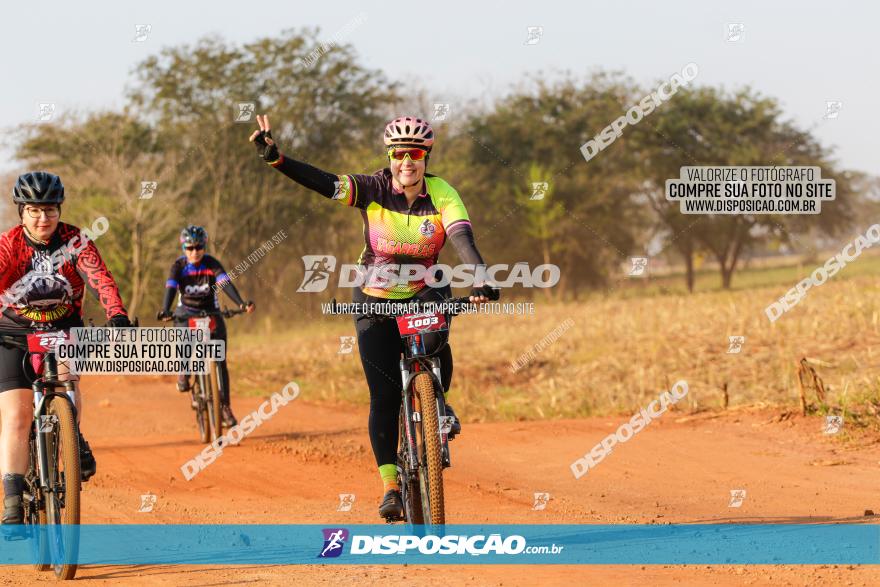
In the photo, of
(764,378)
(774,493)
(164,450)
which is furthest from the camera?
(764,378)

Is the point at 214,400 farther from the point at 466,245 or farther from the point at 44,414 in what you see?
the point at 466,245

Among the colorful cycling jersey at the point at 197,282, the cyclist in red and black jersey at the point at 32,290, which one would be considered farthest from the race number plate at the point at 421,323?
the colorful cycling jersey at the point at 197,282

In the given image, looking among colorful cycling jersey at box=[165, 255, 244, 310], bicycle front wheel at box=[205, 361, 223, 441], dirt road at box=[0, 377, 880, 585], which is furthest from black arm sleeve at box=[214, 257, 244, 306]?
dirt road at box=[0, 377, 880, 585]

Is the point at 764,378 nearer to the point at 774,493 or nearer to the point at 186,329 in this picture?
the point at 774,493

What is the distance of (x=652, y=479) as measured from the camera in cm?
921

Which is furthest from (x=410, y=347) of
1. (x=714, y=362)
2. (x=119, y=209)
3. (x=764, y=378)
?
(x=119, y=209)

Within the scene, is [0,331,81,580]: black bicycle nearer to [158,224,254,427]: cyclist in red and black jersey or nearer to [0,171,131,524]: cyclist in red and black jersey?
[0,171,131,524]: cyclist in red and black jersey

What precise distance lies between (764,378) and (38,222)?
1042 cm

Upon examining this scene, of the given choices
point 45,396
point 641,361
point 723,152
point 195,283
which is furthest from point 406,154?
point 723,152

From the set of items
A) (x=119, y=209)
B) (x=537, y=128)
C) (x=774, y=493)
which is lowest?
(x=774, y=493)

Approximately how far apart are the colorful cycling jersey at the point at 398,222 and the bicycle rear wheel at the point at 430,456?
2.13 ft

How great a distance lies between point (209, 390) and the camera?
1238 cm

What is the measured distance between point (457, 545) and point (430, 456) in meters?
0.72

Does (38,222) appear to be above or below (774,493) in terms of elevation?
above
